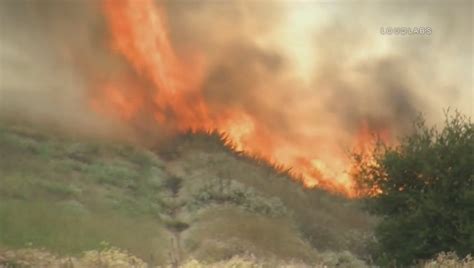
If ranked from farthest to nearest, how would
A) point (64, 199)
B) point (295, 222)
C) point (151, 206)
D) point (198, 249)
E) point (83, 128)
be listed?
point (83, 128) → point (295, 222) → point (151, 206) → point (64, 199) → point (198, 249)

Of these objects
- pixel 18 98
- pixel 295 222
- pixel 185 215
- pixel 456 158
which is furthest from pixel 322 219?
pixel 18 98

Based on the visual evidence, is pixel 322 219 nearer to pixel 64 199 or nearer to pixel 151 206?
pixel 151 206

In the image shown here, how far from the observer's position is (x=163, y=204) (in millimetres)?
36500

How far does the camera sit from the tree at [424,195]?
2950 cm

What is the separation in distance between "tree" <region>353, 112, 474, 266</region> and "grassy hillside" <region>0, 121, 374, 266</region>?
3.77 m

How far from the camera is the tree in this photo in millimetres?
29500

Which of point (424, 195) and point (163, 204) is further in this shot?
point (163, 204)

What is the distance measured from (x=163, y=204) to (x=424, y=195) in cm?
1392

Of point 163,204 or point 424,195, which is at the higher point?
point 163,204

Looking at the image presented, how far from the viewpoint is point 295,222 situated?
3891cm

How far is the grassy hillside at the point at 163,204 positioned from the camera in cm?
2909

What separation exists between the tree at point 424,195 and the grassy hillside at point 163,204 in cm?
377

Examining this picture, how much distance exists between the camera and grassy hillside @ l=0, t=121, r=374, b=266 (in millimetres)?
29094

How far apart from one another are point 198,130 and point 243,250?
19109 mm
